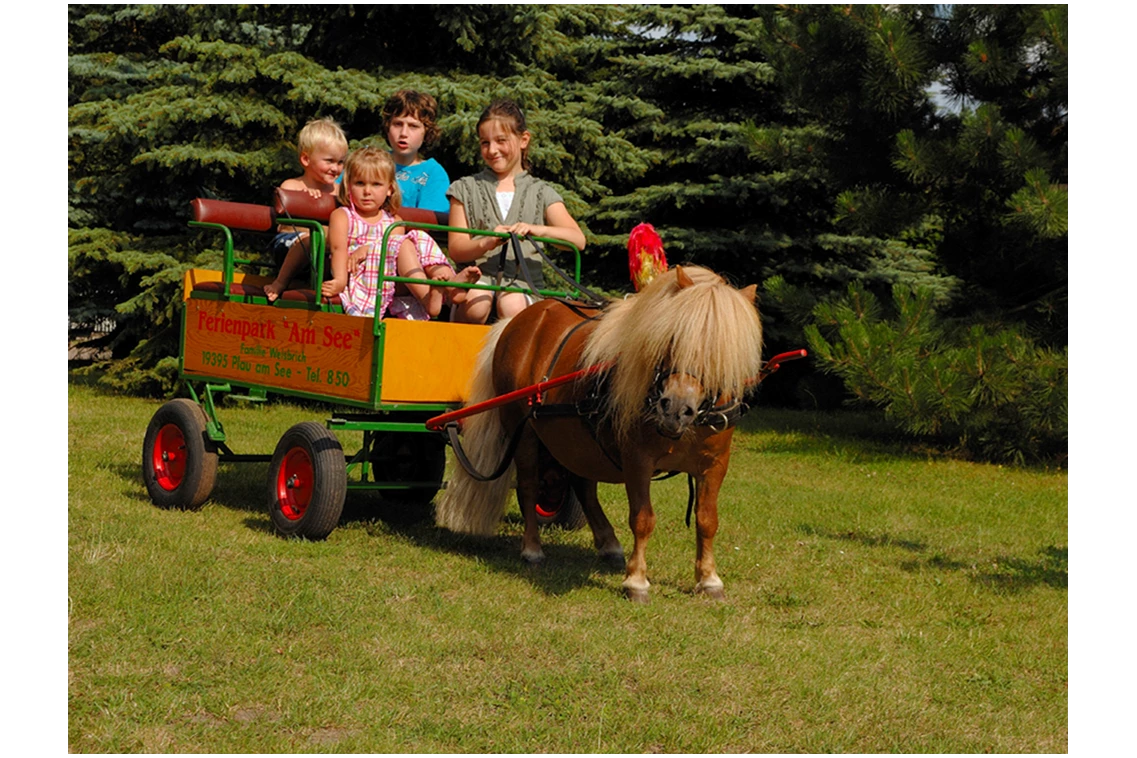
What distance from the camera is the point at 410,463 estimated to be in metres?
7.63

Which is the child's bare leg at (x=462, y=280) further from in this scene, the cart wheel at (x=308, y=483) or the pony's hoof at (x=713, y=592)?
the pony's hoof at (x=713, y=592)

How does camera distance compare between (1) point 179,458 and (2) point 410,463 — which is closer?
(1) point 179,458

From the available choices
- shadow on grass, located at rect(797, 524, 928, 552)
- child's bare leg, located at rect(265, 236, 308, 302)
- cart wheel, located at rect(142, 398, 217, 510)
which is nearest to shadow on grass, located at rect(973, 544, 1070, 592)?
shadow on grass, located at rect(797, 524, 928, 552)

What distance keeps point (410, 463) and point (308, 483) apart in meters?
1.25

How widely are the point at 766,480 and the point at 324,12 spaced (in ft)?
28.7

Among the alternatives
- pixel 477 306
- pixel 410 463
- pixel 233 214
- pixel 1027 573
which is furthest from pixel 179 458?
pixel 1027 573

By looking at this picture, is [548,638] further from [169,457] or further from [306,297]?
[169,457]

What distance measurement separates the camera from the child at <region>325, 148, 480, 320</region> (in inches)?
256

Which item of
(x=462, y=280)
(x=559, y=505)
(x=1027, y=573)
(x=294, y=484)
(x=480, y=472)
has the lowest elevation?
(x=1027, y=573)

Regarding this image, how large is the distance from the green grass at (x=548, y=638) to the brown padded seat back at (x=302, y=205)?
73.4 inches

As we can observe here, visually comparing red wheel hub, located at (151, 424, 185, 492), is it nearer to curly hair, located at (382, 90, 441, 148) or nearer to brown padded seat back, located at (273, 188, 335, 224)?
brown padded seat back, located at (273, 188, 335, 224)

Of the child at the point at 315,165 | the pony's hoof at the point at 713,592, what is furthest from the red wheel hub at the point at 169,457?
the pony's hoof at the point at 713,592

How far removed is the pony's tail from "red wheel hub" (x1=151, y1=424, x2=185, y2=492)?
1.92 metres

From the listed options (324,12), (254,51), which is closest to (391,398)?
(254,51)
